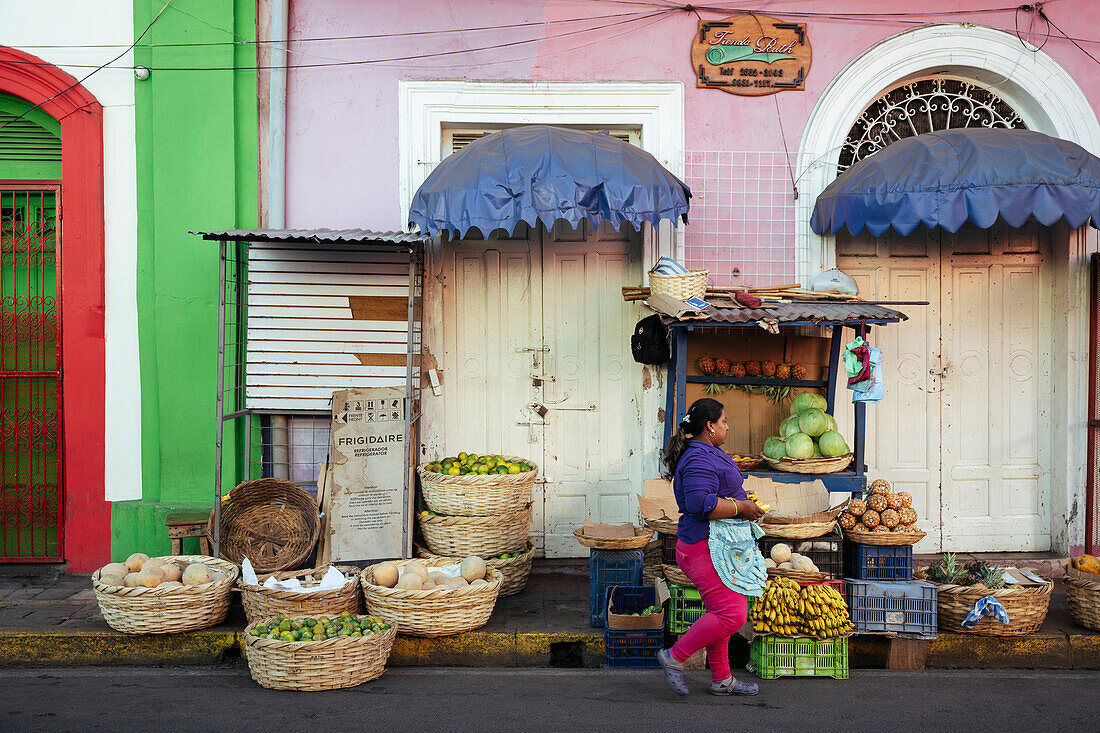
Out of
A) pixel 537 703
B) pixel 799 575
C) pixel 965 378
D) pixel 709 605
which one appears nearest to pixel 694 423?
pixel 709 605

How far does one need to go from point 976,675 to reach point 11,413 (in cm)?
727

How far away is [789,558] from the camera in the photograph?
5.57 m

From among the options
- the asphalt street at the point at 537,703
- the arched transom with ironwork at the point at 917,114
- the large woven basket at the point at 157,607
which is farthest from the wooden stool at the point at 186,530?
the arched transom with ironwork at the point at 917,114

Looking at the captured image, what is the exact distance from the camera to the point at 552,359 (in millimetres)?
7223

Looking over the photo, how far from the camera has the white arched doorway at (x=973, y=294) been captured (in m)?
7.11

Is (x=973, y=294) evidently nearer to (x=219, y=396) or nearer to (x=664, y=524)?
(x=664, y=524)

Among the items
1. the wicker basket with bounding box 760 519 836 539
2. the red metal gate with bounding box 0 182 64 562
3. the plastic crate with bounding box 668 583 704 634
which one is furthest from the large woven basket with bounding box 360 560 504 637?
the red metal gate with bounding box 0 182 64 562

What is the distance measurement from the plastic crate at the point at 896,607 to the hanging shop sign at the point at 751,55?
392 cm

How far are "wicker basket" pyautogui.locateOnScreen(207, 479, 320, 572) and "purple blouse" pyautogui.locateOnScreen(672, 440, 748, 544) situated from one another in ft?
9.85

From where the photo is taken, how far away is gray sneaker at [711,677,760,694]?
4875 mm

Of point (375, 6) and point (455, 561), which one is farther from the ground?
point (375, 6)

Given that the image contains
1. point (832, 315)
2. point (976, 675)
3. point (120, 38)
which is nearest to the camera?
point (976, 675)

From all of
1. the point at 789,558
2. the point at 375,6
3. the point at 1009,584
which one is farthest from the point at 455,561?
the point at 375,6

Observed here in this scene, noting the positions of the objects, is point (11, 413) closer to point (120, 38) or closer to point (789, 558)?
point (120, 38)
